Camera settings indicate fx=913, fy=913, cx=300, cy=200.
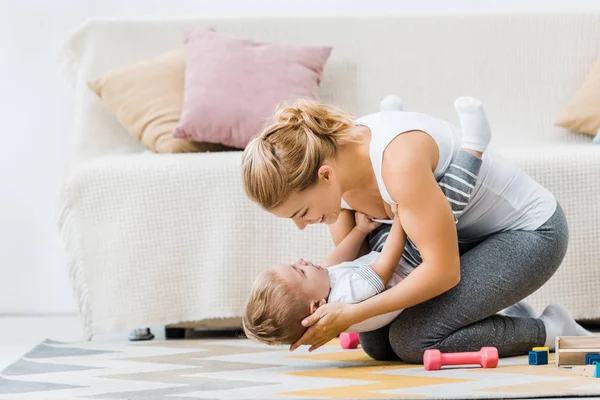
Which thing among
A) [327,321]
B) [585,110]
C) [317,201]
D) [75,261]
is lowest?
[327,321]

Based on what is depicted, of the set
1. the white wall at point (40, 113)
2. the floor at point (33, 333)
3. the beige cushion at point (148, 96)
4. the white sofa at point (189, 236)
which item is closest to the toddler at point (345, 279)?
the white sofa at point (189, 236)

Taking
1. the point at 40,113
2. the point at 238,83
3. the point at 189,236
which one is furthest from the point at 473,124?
Answer: the point at 40,113

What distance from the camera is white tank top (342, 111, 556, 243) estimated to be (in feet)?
5.55

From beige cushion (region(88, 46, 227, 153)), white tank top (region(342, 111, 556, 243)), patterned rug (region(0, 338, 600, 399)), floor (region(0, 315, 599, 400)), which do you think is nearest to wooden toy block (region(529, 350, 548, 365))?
patterned rug (region(0, 338, 600, 399))

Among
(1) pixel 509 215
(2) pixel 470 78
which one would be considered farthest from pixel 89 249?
(2) pixel 470 78

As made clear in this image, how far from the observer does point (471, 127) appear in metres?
1.69

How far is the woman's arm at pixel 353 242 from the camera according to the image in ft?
6.11

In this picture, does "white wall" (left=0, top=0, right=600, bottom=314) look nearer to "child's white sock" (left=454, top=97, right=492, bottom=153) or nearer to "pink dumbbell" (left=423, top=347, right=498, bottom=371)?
"child's white sock" (left=454, top=97, right=492, bottom=153)

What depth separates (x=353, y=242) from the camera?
1.88m

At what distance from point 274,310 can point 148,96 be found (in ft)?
3.94

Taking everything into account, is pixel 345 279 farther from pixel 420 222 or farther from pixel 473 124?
pixel 473 124

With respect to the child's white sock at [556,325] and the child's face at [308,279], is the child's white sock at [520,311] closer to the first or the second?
the child's white sock at [556,325]

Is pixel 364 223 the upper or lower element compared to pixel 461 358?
upper

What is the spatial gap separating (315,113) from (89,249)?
888 millimetres
